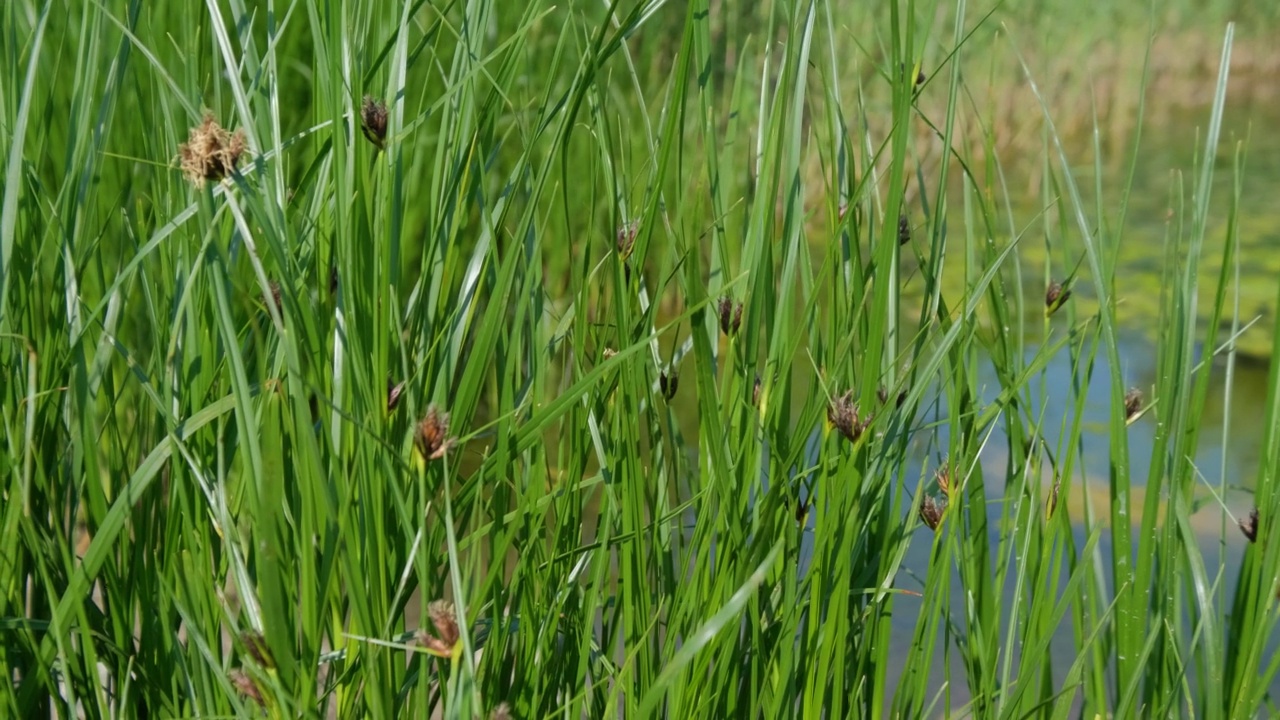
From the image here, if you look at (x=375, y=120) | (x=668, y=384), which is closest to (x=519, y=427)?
(x=668, y=384)

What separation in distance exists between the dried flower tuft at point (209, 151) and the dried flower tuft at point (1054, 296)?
0.60m

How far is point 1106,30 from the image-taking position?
5586 mm

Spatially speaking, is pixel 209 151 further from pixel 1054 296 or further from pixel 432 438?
pixel 1054 296

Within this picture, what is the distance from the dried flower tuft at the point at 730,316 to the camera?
0.83 meters

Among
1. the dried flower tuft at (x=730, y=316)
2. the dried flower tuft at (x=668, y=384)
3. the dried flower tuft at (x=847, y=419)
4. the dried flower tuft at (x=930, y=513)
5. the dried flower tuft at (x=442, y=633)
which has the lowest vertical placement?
the dried flower tuft at (x=930, y=513)

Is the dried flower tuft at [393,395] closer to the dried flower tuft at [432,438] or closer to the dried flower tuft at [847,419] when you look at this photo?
the dried flower tuft at [432,438]

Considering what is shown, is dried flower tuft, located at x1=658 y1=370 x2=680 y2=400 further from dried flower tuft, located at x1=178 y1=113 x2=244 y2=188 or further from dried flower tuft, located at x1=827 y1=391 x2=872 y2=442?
dried flower tuft, located at x1=178 y1=113 x2=244 y2=188

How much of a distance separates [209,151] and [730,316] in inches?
16.1

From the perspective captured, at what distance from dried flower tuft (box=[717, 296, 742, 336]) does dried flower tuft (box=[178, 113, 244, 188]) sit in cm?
38

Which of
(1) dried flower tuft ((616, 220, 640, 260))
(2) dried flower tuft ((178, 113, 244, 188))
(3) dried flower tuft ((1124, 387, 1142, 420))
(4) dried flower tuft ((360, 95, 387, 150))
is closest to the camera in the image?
(2) dried flower tuft ((178, 113, 244, 188))

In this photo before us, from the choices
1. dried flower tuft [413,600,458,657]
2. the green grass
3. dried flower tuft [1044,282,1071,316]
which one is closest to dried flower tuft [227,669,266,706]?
the green grass

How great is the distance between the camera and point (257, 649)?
0.59m

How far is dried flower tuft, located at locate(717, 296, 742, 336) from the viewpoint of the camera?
32.5 inches

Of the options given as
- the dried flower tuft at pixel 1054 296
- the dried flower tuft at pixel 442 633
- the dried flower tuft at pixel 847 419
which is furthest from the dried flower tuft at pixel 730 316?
the dried flower tuft at pixel 442 633
